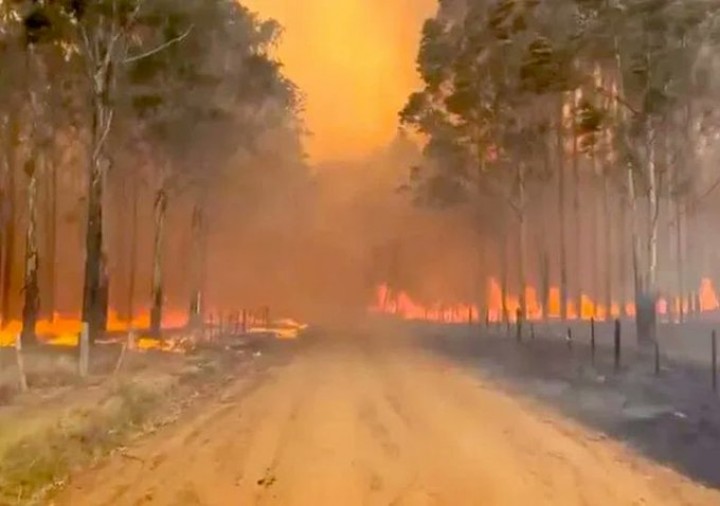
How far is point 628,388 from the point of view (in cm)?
1852

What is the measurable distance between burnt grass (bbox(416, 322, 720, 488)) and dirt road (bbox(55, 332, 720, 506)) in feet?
1.85

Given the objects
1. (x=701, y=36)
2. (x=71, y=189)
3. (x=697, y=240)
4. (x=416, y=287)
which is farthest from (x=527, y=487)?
(x=416, y=287)

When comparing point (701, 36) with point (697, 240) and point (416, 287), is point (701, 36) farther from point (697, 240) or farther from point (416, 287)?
point (416, 287)

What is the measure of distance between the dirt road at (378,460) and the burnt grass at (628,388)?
56 centimetres

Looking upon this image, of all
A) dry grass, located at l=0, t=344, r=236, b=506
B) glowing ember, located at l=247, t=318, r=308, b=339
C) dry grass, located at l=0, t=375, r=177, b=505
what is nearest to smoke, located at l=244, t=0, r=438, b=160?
glowing ember, located at l=247, t=318, r=308, b=339

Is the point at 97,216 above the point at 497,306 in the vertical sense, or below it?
above

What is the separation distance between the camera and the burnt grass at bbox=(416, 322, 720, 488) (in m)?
12.3

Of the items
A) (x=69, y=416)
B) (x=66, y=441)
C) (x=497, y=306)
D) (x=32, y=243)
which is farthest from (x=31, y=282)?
(x=497, y=306)

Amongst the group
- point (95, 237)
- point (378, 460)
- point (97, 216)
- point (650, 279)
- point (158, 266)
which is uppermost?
point (97, 216)

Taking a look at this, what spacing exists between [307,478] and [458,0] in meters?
33.2

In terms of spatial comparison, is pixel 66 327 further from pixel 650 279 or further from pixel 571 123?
pixel 650 279

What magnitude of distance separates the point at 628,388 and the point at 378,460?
29.4 ft

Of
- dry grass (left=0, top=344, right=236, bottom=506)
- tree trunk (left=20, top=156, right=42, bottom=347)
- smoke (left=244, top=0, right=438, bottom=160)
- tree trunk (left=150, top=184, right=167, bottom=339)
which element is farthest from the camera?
smoke (left=244, top=0, right=438, bottom=160)

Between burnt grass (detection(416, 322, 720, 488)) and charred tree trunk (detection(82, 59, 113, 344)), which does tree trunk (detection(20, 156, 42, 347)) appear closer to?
charred tree trunk (detection(82, 59, 113, 344))
